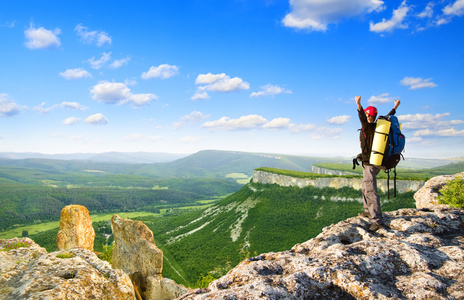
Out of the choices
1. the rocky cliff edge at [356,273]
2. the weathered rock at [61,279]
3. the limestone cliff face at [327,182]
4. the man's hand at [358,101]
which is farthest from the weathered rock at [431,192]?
the limestone cliff face at [327,182]

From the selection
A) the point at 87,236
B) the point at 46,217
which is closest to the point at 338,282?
the point at 87,236

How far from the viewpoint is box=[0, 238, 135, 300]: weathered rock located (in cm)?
553

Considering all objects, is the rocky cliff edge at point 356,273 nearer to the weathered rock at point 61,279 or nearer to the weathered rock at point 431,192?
the weathered rock at point 61,279

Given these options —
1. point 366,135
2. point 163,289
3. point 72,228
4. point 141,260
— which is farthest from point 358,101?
point 72,228

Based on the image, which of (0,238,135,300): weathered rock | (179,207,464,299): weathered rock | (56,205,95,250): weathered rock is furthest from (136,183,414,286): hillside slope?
(179,207,464,299): weathered rock

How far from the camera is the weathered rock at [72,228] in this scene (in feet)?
86.8

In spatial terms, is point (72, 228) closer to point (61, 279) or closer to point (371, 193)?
point (61, 279)

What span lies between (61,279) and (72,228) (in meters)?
25.3

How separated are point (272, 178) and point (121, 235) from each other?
7953 centimetres

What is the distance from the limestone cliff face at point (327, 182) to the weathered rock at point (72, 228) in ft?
209

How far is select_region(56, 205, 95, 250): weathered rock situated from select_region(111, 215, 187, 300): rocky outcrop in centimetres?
504

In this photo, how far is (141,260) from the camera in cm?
2253

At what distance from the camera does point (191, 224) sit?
4031 inches

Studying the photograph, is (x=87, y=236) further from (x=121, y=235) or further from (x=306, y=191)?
(x=306, y=191)
